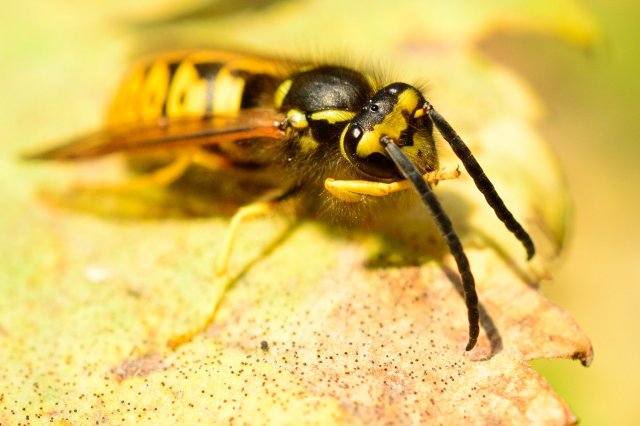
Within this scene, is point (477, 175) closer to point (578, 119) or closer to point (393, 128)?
point (393, 128)

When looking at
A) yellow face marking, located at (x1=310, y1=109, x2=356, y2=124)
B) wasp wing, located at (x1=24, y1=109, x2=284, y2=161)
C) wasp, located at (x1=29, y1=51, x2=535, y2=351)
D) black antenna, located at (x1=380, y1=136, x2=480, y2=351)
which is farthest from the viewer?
wasp wing, located at (x1=24, y1=109, x2=284, y2=161)

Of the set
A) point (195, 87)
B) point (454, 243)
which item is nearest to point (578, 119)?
point (195, 87)

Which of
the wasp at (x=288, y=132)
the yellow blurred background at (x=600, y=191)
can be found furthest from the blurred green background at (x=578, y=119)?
the wasp at (x=288, y=132)

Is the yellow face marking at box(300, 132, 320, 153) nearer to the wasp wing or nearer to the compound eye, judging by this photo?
the wasp wing

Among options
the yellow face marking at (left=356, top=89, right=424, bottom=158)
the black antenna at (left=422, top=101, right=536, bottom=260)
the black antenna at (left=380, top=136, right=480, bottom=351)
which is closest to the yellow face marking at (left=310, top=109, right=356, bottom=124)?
the yellow face marking at (left=356, top=89, right=424, bottom=158)

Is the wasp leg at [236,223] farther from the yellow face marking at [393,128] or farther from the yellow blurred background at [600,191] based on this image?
the yellow blurred background at [600,191]

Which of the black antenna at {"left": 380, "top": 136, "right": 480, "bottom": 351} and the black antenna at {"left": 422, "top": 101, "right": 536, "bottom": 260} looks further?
the black antenna at {"left": 422, "top": 101, "right": 536, "bottom": 260}
